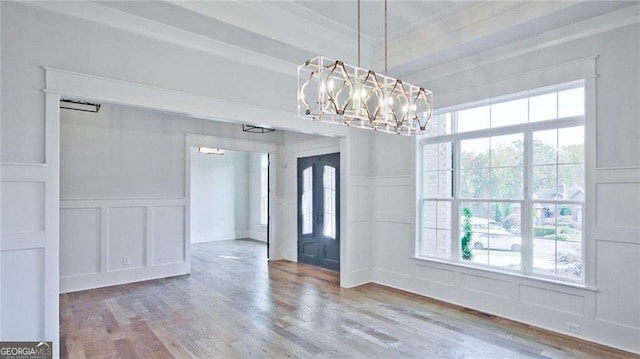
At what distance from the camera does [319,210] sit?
21.9 feet

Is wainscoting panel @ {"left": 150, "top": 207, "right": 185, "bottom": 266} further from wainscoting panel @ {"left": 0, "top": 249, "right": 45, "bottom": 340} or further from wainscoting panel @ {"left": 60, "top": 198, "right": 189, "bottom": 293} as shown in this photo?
wainscoting panel @ {"left": 0, "top": 249, "right": 45, "bottom": 340}

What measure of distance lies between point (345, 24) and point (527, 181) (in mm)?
2825

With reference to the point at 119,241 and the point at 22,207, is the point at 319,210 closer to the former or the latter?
the point at 119,241

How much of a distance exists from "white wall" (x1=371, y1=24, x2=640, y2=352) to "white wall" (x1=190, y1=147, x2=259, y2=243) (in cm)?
703

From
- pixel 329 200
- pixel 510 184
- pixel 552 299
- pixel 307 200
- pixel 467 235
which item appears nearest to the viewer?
pixel 552 299

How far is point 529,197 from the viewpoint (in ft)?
13.0

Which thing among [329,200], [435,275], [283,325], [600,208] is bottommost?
[283,325]

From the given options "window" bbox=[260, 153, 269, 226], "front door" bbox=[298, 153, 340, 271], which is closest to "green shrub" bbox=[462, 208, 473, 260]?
"front door" bbox=[298, 153, 340, 271]

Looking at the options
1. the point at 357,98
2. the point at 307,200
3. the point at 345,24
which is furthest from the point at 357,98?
the point at 307,200

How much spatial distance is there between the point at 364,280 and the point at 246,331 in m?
2.38

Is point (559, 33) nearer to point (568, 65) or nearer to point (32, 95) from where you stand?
point (568, 65)

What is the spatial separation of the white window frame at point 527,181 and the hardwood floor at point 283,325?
602 mm

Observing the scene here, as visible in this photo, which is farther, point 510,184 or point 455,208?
point 455,208

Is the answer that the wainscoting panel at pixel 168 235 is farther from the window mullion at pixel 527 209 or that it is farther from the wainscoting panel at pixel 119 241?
the window mullion at pixel 527 209
